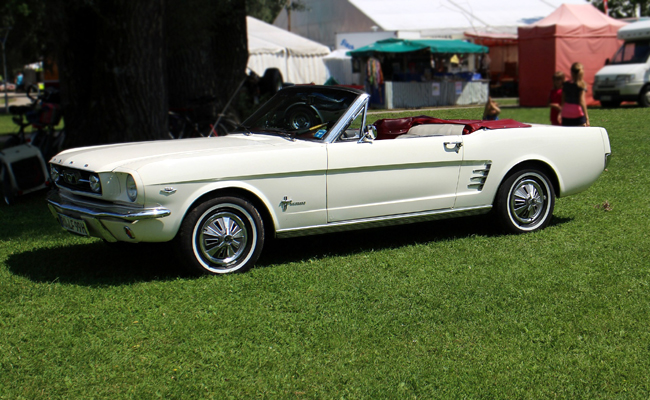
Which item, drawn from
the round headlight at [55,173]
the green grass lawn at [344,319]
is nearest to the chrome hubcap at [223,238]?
the green grass lawn at [344,319]

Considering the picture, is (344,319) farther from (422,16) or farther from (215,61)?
(422,16)

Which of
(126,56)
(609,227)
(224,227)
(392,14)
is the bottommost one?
(609,227)

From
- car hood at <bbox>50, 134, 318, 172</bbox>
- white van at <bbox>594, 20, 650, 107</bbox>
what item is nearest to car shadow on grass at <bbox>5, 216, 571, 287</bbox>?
car hood at <bbox>50, 134, 318, 172</bbox>

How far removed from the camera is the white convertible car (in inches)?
194

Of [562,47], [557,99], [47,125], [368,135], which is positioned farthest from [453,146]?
[562,47]

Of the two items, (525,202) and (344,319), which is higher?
(525,202)

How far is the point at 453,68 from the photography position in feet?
80.2

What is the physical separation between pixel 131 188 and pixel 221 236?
0.74 meters

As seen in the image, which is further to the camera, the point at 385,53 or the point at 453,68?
the point at 453,68

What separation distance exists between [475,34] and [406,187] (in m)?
23.0

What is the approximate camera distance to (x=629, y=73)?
18.7m

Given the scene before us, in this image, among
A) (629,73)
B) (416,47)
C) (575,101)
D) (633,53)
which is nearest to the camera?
(575,101)

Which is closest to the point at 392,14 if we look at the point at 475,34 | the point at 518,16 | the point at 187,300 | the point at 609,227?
the point at 475,34

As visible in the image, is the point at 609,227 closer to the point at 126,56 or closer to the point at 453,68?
the point at 126,56
